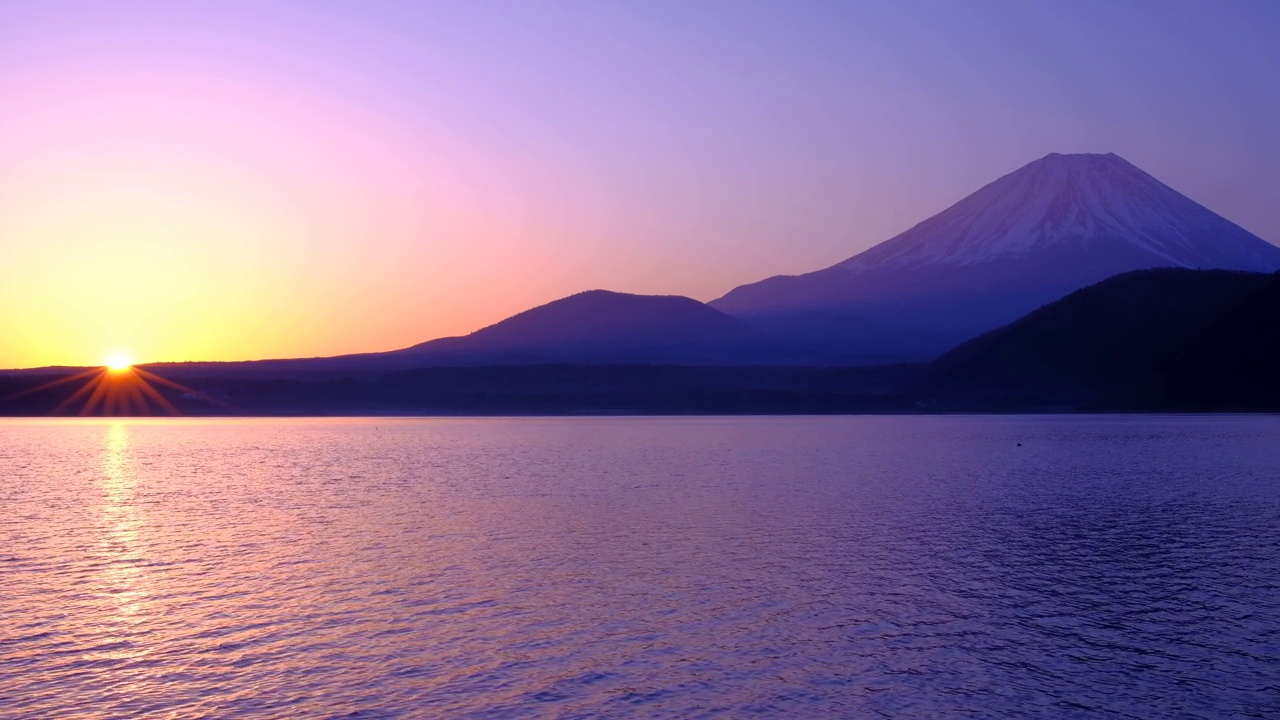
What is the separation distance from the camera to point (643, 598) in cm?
2339

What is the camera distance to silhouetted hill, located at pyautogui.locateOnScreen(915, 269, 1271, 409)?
160625mm

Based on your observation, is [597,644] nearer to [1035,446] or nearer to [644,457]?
[644,457]

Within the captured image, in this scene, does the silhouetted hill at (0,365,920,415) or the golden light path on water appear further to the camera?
the silhouetted hill at (0,365,920,415)

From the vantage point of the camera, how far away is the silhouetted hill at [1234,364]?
135 meters

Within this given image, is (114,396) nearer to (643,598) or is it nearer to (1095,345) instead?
(1095,345)

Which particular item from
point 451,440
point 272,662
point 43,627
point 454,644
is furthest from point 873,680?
point 451,440

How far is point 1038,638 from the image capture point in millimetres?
20109

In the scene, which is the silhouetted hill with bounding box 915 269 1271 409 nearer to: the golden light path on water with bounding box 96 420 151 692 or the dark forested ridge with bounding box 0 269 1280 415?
the dark forested ridge with bounding box 0 269 1280 415

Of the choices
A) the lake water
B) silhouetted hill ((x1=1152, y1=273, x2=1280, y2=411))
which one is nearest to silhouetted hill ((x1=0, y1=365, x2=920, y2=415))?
silhouetted hill ((x1=1152, y1=273, x2=1280, y2=411))

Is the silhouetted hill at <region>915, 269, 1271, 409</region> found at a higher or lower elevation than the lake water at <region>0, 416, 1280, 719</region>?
higher

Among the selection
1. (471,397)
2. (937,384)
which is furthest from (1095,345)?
(471,397)

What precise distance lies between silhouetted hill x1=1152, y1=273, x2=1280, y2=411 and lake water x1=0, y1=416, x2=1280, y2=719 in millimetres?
97038

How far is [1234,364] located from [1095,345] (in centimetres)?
3096

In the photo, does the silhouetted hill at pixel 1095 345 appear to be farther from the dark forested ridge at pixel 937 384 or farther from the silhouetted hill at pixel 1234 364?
the silhouetted hill at pixel 1234 364
